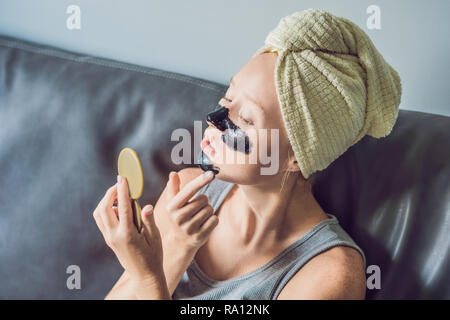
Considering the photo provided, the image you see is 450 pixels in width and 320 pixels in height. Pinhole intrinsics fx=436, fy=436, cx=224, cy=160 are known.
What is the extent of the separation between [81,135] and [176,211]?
38 centimetres

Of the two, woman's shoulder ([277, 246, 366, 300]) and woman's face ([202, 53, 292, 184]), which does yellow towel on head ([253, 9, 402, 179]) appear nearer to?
woman's face ([202, 53, 292, 184])

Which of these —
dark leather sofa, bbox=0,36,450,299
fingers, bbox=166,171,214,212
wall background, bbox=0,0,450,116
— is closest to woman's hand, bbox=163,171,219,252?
fingers, bbox=166,171,214,212

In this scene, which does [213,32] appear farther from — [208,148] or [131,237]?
[131,237]

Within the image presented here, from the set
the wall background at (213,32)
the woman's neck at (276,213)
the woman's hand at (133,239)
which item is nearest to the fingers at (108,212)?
the woman's hand at (133,239)

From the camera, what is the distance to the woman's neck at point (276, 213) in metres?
0.79

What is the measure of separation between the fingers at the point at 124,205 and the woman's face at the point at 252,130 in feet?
0.48

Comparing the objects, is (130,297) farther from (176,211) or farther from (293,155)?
(293,155)

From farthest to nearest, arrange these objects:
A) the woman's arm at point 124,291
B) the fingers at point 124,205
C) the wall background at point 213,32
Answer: the wall background at point 213,32 → the woman's arm at point 124,291 → the fingers at point 124,205

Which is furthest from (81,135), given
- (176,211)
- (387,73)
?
(387,73)

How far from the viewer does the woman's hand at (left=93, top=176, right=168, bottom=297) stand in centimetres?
64

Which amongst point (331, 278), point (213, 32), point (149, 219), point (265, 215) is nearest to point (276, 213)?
point (265, 215)

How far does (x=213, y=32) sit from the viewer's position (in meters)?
0.97

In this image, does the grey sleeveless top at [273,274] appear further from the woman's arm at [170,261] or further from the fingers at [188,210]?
the fingers at [188,210]

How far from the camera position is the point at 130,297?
746mm
